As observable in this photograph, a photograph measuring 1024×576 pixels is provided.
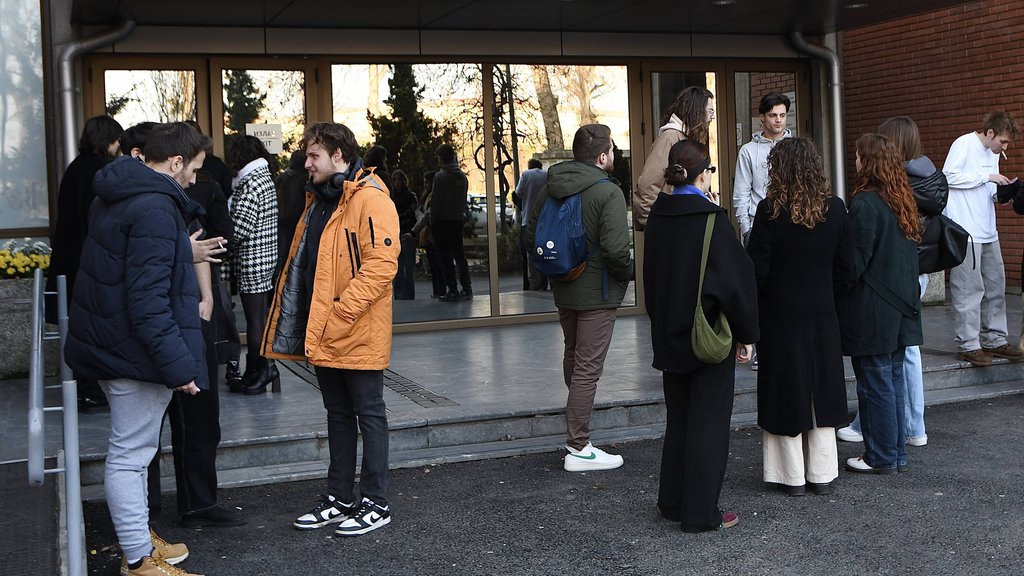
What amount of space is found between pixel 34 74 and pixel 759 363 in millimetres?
6941

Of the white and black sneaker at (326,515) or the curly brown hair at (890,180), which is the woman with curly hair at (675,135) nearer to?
Answer: the curly brown hair at (890,180)

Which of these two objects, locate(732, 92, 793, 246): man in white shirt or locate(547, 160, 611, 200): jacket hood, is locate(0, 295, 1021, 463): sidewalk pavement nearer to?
locate(732, 92, 793, 246): man in white shirt

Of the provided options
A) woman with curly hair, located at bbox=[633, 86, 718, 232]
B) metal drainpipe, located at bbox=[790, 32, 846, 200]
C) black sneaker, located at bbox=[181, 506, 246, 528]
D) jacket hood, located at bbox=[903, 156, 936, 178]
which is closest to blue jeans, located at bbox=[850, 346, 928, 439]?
jacket hood, located at bbox=[903, 156, 936, 178]

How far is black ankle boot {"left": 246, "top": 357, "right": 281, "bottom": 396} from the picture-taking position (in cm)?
764

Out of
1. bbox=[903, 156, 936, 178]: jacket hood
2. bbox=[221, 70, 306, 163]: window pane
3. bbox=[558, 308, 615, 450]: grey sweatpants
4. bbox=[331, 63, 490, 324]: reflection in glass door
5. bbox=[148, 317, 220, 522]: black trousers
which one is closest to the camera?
bbox=[148, 317, 220, 522]: black trousers

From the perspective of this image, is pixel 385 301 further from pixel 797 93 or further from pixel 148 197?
pixel 797 93

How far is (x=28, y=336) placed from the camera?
8.51 meters

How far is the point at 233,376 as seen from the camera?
794 cm

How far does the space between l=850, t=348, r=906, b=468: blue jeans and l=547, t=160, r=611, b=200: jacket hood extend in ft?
5.60

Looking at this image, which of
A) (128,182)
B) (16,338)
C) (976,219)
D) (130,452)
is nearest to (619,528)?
(130,452)

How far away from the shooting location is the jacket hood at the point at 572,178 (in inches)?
235

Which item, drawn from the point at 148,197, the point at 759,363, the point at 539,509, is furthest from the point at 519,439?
the point at 148,197

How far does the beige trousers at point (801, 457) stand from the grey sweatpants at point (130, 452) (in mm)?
2948

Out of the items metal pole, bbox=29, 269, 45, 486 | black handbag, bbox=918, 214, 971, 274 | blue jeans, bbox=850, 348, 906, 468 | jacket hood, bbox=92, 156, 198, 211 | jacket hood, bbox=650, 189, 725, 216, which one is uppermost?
jacket hood, bbox=92, 156, 198, 211
